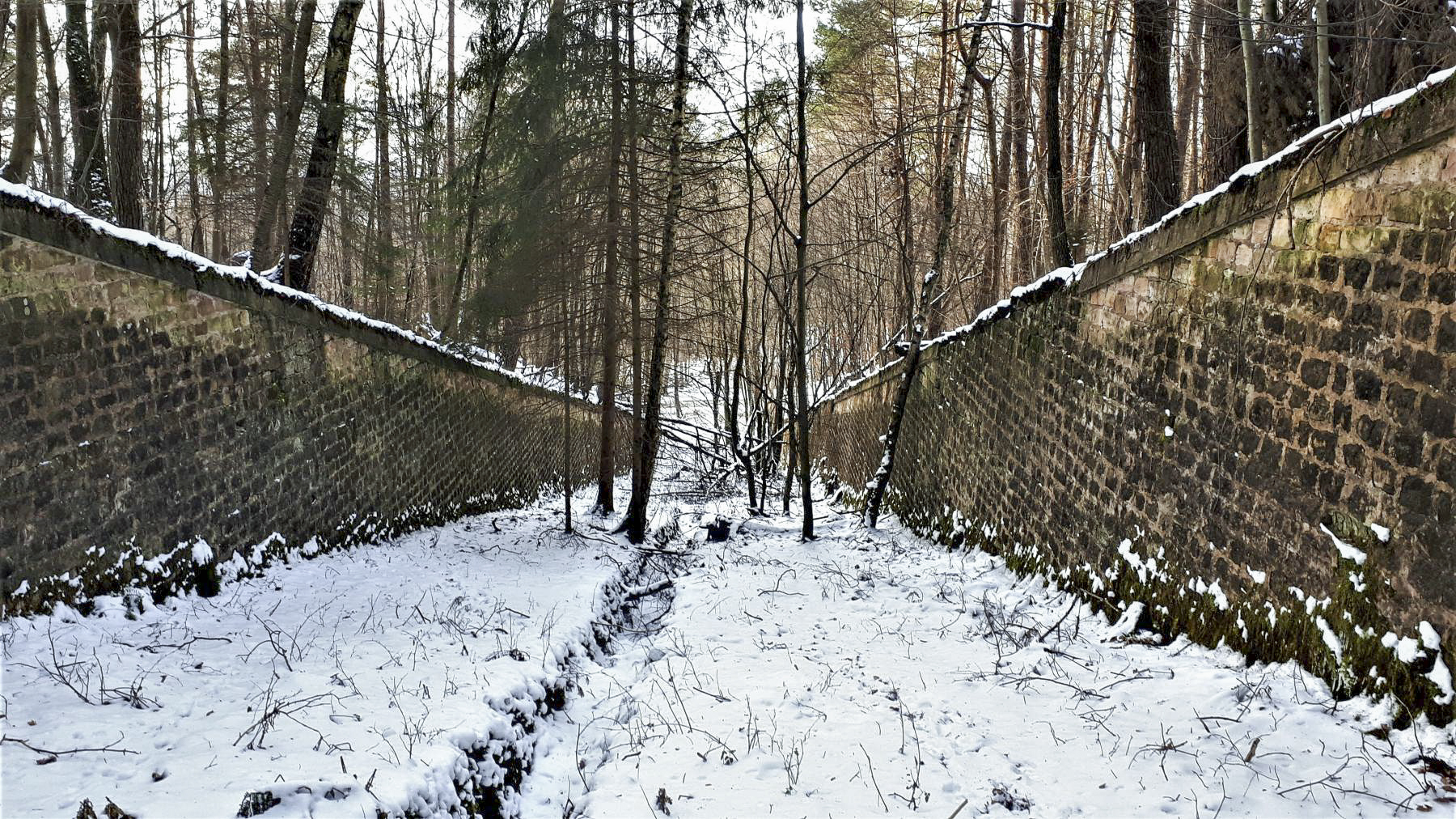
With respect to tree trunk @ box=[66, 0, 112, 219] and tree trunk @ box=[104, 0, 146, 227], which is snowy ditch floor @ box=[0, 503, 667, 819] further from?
tree trunk @ box=[104, 0, 146, 227]

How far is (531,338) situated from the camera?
10.5 metres

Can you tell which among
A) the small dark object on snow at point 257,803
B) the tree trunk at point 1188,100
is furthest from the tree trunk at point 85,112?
the tree trunk at point 1188,100

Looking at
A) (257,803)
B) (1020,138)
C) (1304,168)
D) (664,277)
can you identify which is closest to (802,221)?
(664,277)

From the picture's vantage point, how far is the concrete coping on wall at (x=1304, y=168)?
10.7 feet

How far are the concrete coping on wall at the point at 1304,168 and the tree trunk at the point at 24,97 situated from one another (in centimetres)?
1019

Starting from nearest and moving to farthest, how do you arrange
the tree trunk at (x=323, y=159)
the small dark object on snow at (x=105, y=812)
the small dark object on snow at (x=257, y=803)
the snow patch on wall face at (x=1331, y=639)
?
the small dark object on snow at (x=105, y=812)
the small dark object on snow at (x=257, y=803)
the snow patch on wall face at (x=1331, y=639)
the tree trunk at (x=323, y=159)

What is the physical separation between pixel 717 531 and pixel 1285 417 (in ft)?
24.1

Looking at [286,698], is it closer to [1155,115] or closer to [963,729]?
[963,729]

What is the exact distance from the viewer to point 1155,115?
28.8ft

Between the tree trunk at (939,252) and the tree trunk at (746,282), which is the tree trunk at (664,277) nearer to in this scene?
the tree trunk at (746,282)

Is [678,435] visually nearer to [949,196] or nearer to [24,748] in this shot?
[949,196]

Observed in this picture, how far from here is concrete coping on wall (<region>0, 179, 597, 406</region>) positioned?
4523 mm

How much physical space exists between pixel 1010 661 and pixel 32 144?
10.7 meters

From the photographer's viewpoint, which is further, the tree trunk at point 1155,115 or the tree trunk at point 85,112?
the tree trunk at point 85,112
